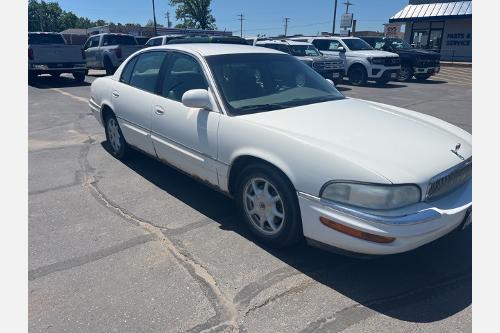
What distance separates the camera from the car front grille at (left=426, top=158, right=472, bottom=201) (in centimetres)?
262

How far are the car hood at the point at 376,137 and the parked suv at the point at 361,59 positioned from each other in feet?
39.9

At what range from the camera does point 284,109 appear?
3.42 m

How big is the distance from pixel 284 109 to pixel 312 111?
0.25m

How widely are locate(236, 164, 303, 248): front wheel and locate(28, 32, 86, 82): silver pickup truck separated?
13.1m

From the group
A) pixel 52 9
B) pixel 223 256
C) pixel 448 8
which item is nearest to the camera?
pixel 223 256

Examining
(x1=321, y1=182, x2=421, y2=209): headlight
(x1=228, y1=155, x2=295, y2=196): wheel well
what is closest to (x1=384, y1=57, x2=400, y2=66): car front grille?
(x1=228, y1=155, x2=295, y2=196): wheel well

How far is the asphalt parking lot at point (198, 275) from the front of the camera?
2.44 m

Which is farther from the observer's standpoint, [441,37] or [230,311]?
[441,37]

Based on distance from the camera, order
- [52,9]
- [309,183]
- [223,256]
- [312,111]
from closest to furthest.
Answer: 1. [309,183]
2. [223,256]
3. [312,111]
4. [52,9]

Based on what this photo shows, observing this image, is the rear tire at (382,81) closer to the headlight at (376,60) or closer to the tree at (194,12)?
the headlight at (376,60)

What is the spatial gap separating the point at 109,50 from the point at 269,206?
1594cm

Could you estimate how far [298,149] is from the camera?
277 cm

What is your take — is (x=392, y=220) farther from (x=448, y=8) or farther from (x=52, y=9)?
(x=52, y=9)

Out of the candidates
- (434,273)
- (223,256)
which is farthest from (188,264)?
(434,273)
